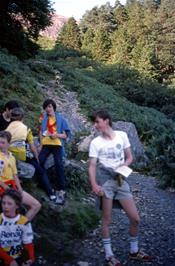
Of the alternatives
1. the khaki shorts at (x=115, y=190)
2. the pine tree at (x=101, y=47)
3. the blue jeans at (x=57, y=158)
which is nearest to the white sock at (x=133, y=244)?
the khaki shorts at (x=115, y=190)

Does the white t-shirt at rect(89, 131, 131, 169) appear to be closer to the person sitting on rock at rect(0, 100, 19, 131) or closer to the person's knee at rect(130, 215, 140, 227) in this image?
the person's knee at rect(130, 215, 140, 227)

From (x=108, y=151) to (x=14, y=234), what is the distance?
4.11 ft

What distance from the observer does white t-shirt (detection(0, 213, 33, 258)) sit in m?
3.99

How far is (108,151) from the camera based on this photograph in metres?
4.52

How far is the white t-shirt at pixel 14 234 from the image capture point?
3.99m

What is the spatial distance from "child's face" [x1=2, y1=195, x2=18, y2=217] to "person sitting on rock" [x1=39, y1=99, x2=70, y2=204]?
2.16m

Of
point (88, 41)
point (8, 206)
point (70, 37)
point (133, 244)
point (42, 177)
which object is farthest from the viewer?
point (70, 37)

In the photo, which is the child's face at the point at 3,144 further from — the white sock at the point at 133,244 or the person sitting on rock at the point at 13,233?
the white sock at the point at 133,244

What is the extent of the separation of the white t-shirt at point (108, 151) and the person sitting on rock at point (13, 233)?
96cm

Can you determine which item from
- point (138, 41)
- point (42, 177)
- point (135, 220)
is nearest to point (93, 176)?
point (135, 220)

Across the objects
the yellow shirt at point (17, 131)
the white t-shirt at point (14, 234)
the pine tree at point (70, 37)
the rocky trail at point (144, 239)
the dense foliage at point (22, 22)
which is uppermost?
the pine tree at point (70, 37)

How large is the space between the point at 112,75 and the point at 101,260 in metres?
29.4

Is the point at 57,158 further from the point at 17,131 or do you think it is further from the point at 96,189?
the point at 96,189

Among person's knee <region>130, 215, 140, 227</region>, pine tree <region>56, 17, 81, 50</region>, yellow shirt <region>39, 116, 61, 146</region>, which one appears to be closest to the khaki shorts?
person's knee <region>130, 215, 140, 227</region>
